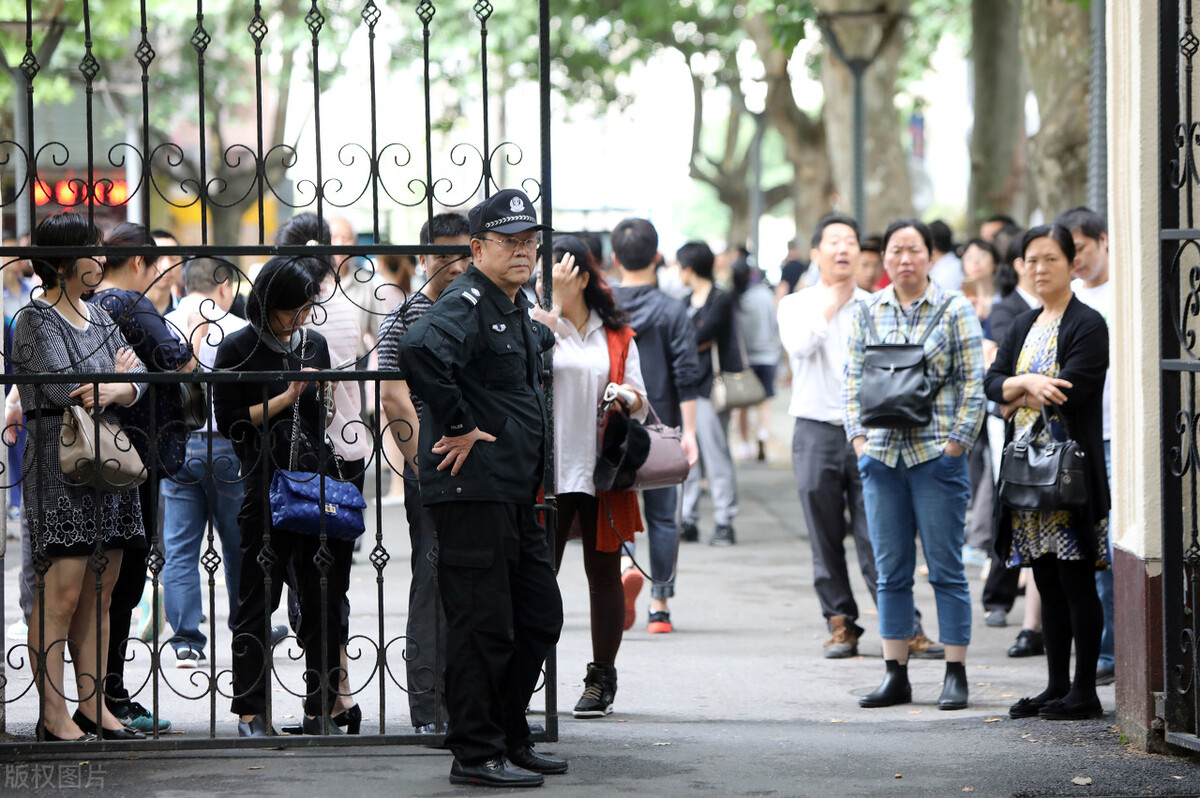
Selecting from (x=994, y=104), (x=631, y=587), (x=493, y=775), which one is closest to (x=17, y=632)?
(x=631, y=587)

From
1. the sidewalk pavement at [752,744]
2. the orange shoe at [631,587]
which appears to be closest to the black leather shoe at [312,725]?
the sidewalk pavement at [752,744]

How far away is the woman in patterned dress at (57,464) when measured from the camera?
5.56 m

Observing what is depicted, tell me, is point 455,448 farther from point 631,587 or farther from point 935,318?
point 935,318

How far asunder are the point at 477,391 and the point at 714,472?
21.9 feet

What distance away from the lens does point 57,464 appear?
5.58 metres

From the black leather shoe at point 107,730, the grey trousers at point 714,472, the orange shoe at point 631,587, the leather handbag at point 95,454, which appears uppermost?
the leather handbag at point 95,454

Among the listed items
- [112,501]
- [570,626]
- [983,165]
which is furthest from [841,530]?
[983,165]

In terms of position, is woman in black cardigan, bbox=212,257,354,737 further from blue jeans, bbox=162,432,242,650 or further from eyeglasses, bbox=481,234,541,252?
blue jeans, bbox=162,432,242,650

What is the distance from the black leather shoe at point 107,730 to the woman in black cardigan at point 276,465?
1.30ft

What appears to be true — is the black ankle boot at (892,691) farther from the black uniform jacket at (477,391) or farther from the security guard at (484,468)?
the black uniform jacket at (477,391)

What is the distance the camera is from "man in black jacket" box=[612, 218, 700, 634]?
329 inches

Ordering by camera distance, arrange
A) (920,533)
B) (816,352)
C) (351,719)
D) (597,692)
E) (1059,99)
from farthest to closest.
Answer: (1059,99) → (816,352) → (920,533) → (597,692) → (351,719)

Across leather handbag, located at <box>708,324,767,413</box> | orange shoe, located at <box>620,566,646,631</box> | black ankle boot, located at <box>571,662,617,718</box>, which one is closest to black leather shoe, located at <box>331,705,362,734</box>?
black ankle boot, located at <box>571,662,617,718</box>

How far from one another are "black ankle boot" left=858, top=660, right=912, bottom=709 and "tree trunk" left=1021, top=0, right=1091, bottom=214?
8599 mm
